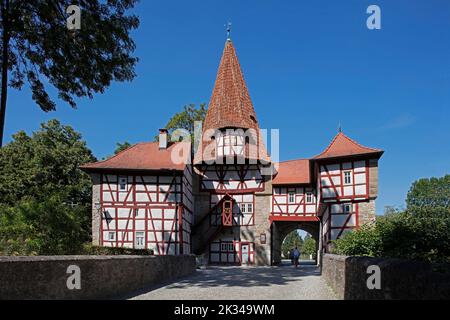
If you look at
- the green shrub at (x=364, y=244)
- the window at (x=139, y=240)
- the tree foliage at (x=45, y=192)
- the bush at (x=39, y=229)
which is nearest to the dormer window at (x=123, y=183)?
the tree foliage at (x=45, y=192)

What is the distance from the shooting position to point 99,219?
2317cm

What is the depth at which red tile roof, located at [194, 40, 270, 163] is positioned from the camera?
1096 inches

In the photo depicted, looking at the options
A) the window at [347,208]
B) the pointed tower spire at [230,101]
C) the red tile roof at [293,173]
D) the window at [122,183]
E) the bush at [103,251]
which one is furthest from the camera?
the pointed tower spire at [230,101]

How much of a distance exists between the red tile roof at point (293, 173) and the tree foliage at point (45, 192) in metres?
12.5

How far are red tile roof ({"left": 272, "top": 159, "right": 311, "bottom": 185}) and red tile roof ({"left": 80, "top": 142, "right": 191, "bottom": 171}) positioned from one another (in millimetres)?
6528

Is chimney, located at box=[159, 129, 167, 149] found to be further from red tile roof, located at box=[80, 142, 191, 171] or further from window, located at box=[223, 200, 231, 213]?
window, located at box=[223, 200, 231, 213]

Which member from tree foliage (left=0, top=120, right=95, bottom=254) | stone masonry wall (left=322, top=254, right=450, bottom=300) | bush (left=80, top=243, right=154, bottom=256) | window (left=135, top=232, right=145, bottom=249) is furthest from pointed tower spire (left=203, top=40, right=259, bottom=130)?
stone masonry wall (left=322, top=254, right=450, bottom=300)

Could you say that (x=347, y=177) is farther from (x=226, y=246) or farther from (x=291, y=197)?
(x=226, y=246)

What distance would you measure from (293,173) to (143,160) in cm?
1020

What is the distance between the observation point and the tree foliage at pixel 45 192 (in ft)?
37.0

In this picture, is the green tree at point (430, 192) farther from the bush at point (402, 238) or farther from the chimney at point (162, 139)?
the bush at point (402, 238)
